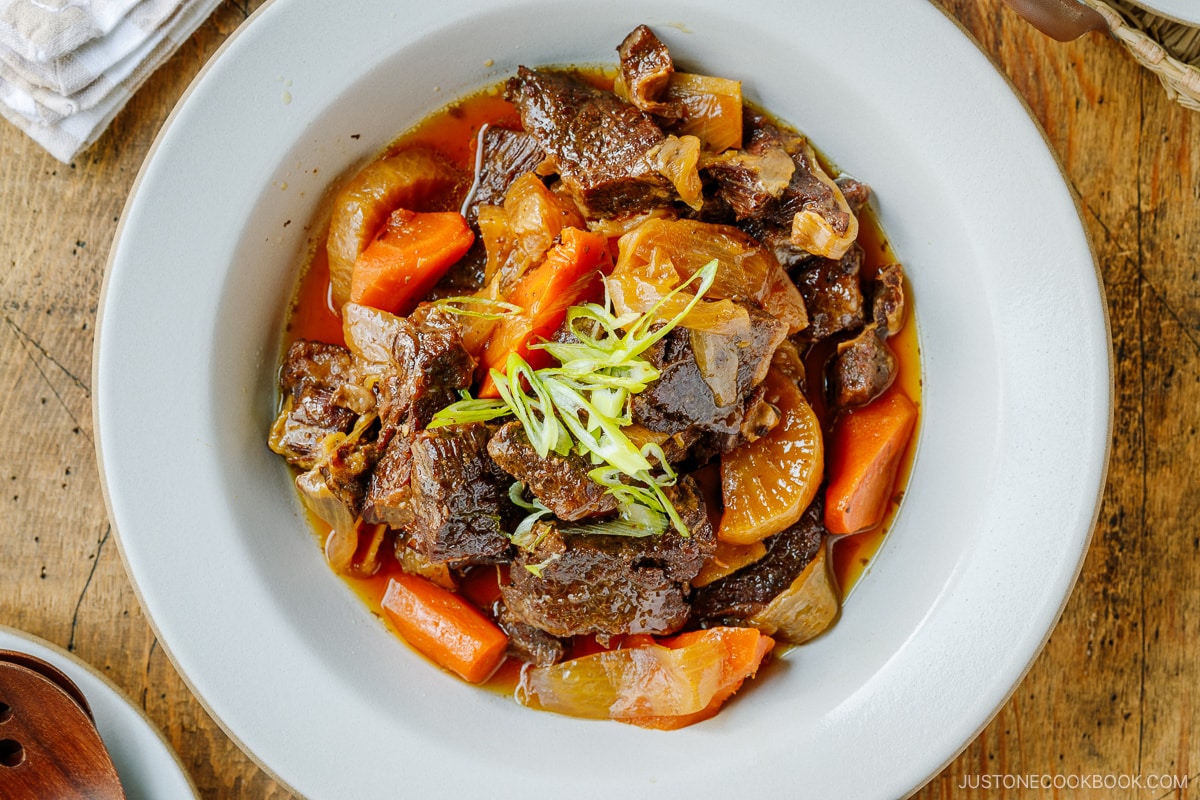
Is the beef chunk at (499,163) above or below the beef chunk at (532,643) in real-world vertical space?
above

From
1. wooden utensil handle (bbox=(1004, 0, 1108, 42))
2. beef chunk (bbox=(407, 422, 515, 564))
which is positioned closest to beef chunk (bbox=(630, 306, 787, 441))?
beef chunk (bbox=(407, 422, 515, 564))

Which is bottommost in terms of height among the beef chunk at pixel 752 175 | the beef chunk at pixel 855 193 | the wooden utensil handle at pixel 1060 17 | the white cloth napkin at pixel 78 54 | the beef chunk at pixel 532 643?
the beef chunk at pixel 532 643

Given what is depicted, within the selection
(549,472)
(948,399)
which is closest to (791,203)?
(948,399)

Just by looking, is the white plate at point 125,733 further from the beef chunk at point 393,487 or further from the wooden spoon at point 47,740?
the beef chunk at point 393,487

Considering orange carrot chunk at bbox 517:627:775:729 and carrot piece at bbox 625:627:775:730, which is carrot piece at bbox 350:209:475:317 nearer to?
orange carrot chunk at bbox 517:627:775:729

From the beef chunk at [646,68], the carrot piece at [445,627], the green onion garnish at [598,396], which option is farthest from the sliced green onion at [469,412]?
the beef chunk at [646,68]

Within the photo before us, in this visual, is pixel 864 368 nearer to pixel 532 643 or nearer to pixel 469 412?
pixel 469 412

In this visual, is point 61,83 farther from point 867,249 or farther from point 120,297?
point 867,249
